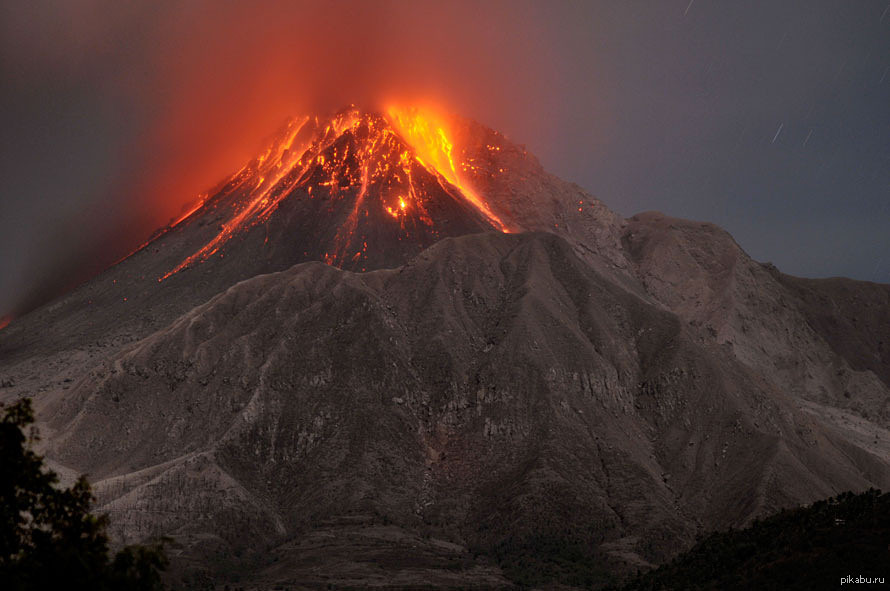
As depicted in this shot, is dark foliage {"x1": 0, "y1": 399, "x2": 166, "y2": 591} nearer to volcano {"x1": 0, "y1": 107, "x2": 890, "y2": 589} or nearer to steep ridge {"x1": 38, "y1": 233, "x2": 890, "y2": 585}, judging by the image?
volcano {"x1": 0, "y1": 107, "x2": 890, "y2": 589}

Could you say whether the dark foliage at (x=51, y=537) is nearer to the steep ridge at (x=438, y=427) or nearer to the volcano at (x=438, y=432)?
the volcano at (x=438, y=432)

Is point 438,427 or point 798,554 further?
point 438,427

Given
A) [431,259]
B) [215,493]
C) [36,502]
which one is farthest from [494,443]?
[36,502]

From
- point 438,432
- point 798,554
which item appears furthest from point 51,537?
point 438,432

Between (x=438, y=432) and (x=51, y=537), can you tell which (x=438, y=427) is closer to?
(x=438, y=432)

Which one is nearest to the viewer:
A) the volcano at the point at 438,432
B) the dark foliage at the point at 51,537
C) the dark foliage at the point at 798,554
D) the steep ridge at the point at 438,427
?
the dark foliage at the point at 51,537

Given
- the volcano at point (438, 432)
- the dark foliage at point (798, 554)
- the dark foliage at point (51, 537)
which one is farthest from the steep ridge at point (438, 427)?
the dark foliage at point (51, 537)
